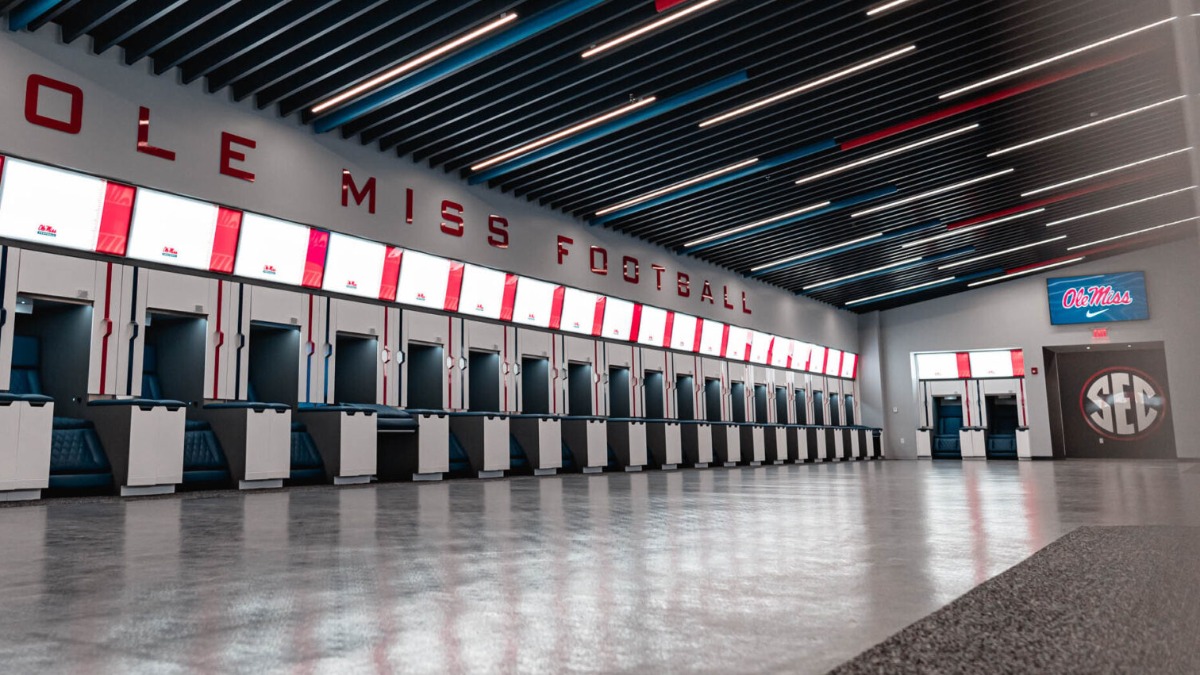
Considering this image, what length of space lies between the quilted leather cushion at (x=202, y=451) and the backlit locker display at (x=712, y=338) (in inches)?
411

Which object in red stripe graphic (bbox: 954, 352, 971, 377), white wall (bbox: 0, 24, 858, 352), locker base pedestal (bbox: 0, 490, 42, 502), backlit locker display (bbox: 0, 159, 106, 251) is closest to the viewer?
locker base pedestal (bbox: 0, 490, 42, 502)

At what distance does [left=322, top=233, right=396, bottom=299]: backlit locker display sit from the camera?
9398 mm

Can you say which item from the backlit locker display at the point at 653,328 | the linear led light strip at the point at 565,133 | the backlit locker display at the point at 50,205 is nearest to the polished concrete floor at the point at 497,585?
the backlit locker display at the point at 50,205

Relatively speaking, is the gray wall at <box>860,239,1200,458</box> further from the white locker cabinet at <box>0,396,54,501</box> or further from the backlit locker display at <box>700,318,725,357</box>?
the white locker cabinet at <box>0,396,54,501</box>

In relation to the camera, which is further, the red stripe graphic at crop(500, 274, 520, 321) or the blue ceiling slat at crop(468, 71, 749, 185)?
the red stripe graphic at crop(500, 274, 520, 321)

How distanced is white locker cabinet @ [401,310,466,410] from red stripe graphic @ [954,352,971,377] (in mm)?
16195

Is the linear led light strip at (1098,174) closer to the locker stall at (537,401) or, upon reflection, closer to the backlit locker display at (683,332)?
the backlit locker display at (683,332)

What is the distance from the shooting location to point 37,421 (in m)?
5.88

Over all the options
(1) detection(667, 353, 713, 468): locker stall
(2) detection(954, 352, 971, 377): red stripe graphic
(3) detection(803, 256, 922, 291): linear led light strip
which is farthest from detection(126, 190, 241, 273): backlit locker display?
(2) detection(954, 352, 971, 377): red stripe graphic

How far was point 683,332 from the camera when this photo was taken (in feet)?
51.3

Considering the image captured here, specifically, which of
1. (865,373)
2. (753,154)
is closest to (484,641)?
(753,154)

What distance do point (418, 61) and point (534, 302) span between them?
476cm

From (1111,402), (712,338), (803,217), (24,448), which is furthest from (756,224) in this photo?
(1111,402)

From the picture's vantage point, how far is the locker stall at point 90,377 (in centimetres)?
644
